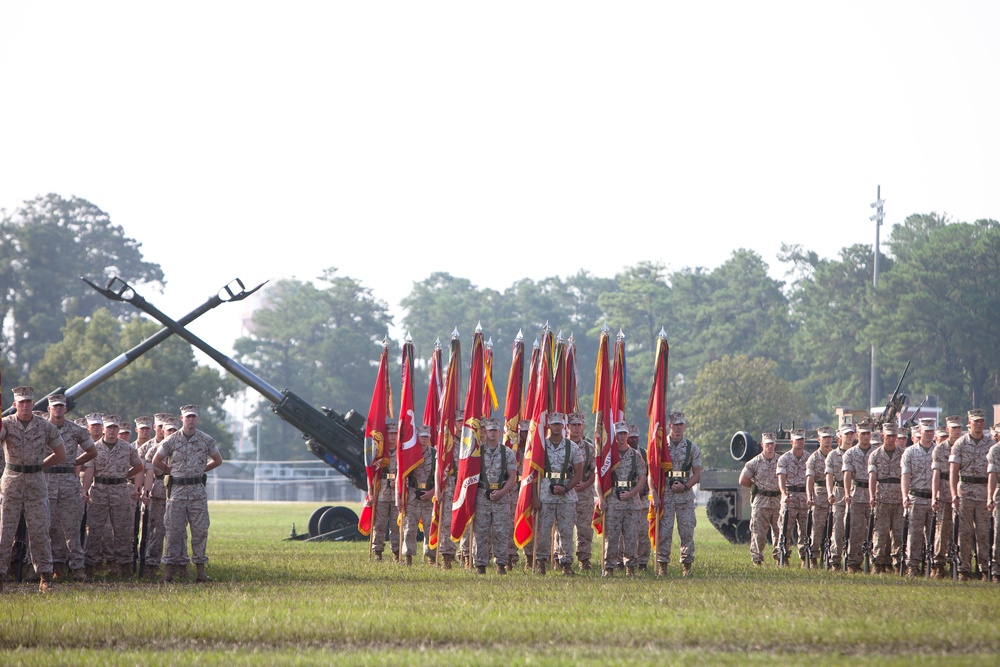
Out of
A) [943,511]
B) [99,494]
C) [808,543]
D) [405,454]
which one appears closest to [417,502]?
[405,454]

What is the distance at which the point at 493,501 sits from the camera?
1555cm

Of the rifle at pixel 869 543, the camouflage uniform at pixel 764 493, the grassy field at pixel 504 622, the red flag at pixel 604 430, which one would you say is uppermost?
the red flag at pixel 604 430

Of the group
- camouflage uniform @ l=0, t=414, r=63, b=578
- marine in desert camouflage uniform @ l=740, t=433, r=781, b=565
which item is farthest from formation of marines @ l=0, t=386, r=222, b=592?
marine in desert camouflage uniform @ l=740, t=433, r=781, b=565

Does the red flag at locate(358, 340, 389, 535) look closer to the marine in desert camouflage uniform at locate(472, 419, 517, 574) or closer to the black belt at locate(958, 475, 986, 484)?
the marine in desert camouflage uniform at locate(472, 419, 517, 574)

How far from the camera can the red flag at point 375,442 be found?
19422mm

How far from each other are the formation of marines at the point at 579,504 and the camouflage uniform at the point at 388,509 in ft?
6.63

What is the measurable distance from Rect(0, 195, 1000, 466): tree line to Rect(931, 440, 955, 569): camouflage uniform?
1386 inches

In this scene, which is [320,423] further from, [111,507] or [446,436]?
[111,507]

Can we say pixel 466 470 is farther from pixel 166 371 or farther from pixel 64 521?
pixel 166 371

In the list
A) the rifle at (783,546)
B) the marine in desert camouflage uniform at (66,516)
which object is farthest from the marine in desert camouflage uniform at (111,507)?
the rifle at (783,546)

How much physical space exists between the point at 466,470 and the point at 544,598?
12.3 ft

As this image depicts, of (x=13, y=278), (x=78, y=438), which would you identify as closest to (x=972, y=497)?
(x=78, y=438)

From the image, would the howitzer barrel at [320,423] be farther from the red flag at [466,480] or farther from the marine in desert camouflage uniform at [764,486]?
the marine in desert camouflage uniform at [764,486]

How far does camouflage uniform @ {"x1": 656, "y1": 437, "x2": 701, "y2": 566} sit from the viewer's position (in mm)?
15688
